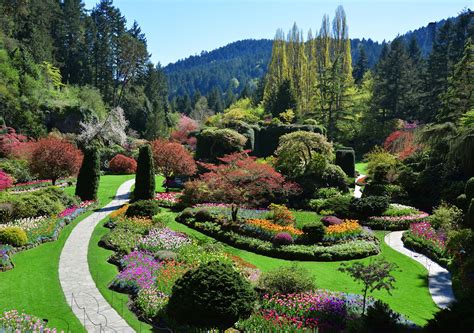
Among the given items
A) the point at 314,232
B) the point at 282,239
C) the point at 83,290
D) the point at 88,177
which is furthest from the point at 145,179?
the point at 83,290

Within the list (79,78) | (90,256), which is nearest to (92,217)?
(90,256)

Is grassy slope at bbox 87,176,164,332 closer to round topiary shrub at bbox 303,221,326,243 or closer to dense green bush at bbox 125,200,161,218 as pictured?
dense green bush at bbox 125,200,161,218

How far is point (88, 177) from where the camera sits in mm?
26453

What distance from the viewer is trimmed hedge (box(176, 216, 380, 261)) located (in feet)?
57.1

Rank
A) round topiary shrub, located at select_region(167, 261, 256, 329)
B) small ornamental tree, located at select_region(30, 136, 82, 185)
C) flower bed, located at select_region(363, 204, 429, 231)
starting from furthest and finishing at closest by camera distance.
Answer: small ornamental tree, located at select_region(30, 136, 82, 185), flower bed, located at select_region(363, 204, 429, 231), round topiary shrub, located at select_region(167, 261, 256, 329)

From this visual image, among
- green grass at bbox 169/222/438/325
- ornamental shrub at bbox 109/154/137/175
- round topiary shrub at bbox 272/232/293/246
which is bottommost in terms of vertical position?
green grass at bbox 169/222/438/325

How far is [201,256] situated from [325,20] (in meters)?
66.5

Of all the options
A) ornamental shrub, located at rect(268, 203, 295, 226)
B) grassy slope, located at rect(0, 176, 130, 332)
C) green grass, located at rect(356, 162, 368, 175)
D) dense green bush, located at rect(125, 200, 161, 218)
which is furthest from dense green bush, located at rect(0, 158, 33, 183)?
green grass, located at rect(356, 162, 368, 175)

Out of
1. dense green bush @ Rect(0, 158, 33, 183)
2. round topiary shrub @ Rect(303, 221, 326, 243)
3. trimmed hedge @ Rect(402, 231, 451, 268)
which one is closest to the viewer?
trimmed hedge @ Rect(402, 231, 451, 268)

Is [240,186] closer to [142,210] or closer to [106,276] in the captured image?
[142,210]

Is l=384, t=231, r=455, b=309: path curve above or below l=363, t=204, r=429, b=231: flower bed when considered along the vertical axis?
below

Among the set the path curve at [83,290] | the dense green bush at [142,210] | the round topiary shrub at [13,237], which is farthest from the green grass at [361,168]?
the round topiary shrub at [13,237]

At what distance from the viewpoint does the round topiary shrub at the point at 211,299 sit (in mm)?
9633

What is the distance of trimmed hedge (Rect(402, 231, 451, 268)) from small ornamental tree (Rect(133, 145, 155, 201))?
50.6 ft
